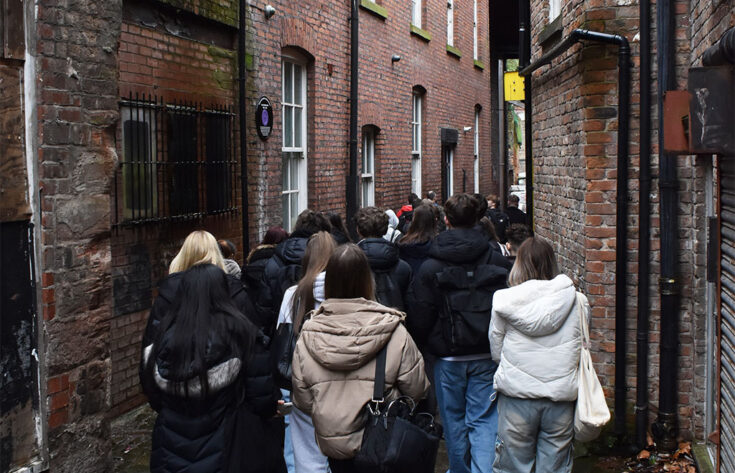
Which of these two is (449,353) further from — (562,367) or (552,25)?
(552,25)

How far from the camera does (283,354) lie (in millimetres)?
4410

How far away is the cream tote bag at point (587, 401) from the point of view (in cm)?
442

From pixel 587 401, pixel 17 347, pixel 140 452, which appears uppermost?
pixel 17 347

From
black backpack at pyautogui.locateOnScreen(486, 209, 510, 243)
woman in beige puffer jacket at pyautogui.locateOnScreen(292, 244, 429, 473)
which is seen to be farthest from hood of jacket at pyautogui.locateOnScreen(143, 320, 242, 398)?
black backpack at pyautogui.locateOnScreen(486, 209, 510, 243)

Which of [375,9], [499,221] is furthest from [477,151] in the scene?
[499,221]

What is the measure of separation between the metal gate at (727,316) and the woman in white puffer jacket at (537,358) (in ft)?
2.53

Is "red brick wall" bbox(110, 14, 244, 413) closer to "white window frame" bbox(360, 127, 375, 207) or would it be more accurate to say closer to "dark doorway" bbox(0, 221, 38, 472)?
"dark doorway" bbox(0, 221, 38, 472)

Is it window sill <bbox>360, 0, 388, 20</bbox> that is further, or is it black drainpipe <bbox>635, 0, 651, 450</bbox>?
window sill <bbox>360, 0, 388, 20</bbox>

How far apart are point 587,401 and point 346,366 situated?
4.93 feet

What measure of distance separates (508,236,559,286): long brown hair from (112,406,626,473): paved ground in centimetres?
133

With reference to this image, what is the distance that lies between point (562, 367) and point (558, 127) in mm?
3259

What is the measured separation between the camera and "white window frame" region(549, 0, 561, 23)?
7.72 meters

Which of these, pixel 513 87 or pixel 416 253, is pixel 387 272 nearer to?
pixel 416 253

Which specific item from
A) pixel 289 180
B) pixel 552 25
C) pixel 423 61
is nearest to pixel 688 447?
pixel 552 25
